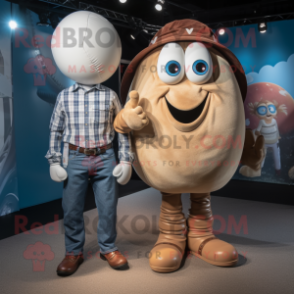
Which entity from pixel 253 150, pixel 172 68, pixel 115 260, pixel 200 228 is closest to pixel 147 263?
pixel 115 260

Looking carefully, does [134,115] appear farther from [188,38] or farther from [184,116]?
[188,38]

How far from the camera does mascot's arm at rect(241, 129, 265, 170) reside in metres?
2.77

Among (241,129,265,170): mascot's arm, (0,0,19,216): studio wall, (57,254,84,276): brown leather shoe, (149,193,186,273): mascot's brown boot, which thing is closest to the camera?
(57,254,84,276): brown leather shoe

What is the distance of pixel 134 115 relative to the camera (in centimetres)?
202

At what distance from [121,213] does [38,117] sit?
1.68 m

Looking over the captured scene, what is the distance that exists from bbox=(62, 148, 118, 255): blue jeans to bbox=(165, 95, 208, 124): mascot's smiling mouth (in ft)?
1.58

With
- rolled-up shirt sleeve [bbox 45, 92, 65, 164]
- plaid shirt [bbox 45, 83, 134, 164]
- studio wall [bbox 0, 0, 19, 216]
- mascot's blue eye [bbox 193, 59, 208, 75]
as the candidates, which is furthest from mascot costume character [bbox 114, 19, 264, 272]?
studio wall [bbox 0, 0, 19, 216]

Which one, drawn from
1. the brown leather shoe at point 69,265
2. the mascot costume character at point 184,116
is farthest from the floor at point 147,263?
the mascot costume character at point 184,116

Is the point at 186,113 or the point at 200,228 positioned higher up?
the point at 186,113

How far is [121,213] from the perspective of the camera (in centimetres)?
371

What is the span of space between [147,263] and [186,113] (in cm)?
109

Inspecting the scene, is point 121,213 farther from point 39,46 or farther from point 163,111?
point 39,46

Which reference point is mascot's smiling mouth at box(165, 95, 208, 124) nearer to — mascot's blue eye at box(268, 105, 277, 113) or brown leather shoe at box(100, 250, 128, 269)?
brown leather shoe at box(100, 250, 128, 269)

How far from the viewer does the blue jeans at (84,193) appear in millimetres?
2221
